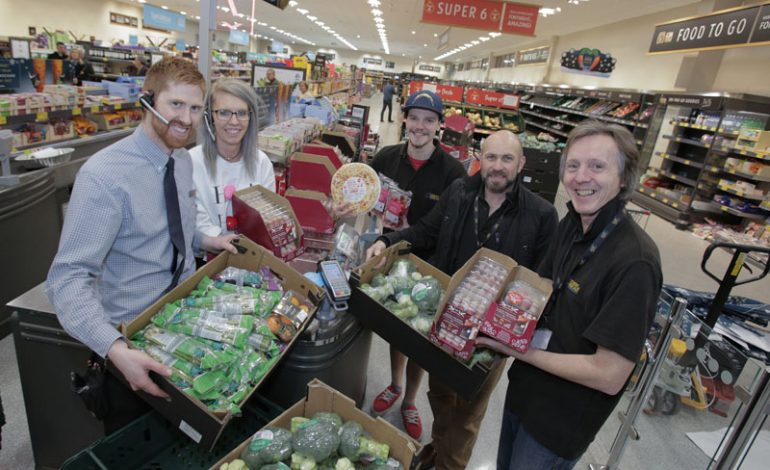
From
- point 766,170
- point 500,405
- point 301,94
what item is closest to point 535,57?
point 766,170

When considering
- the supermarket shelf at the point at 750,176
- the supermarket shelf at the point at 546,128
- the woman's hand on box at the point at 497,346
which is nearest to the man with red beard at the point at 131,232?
the woman's hand on box at the point at 497,346

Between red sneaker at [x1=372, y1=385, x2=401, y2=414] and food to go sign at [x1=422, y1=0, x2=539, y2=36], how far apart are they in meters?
7.00

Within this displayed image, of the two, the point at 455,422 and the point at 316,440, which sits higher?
the point at 316,440

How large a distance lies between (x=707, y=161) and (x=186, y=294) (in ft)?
32.4

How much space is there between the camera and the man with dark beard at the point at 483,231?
2.08m

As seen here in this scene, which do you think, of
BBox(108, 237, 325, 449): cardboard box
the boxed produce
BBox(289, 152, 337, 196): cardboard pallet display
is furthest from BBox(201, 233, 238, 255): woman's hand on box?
BBox(289, 152, 337, 196): cardboard pallet display

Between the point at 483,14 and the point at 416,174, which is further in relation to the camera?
the point at 483,14

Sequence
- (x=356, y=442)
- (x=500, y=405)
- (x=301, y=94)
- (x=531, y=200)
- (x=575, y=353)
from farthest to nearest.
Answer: (x=301, y=94), (x=500, y=405), (x=531, y=200), (x=575, y=353), (x=356, y=442)

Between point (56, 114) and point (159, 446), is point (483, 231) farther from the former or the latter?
point (56, 114)

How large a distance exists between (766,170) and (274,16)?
1986 centimetres

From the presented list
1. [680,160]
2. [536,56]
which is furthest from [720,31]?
[536,56]

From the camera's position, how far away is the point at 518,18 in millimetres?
8562

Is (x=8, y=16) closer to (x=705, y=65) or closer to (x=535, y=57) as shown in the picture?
(x=535, y=57)

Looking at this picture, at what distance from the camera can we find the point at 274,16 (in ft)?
66.8
